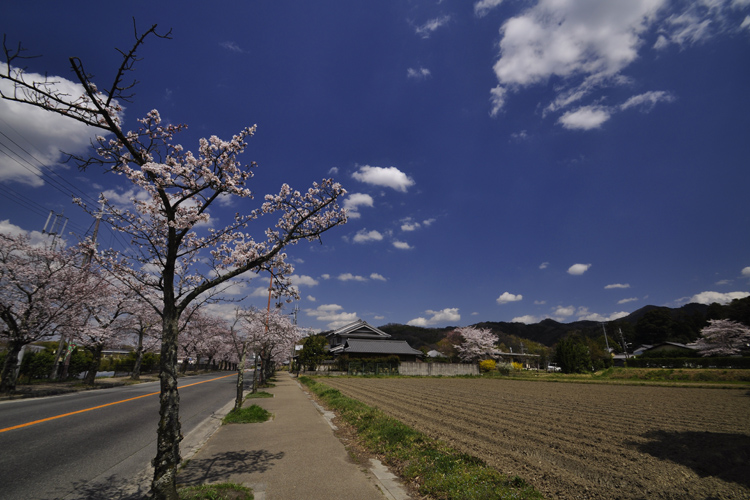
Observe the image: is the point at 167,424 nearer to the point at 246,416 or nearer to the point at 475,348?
the point at 246,416

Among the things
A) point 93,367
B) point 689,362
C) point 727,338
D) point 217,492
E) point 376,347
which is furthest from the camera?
point 376,347

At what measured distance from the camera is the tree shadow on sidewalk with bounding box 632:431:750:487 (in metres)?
6.84

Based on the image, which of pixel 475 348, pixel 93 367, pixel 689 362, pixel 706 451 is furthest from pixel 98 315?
pixel 689 362

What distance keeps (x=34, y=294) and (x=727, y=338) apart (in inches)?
2953

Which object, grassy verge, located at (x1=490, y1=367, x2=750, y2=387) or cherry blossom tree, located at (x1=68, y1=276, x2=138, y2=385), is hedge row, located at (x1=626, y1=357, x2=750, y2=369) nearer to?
grassy verge, located at (x1=490, y1=367, x2=750, y2=387)

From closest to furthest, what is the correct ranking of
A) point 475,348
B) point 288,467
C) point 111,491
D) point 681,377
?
point 111,491 → point 288,467 → point 681,377 → point 475,348

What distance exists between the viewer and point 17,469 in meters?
6.06

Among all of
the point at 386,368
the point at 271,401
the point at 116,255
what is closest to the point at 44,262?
the point at 271,401

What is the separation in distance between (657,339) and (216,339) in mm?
97404

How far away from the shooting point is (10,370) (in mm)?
16078

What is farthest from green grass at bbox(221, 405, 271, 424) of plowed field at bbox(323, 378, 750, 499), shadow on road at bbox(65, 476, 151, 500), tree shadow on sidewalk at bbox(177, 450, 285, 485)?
shadow on road at bbox(65, 476, 151, 500)

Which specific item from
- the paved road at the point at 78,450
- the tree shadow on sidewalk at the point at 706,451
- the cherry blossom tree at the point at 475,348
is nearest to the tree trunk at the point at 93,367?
the paved road at the point at 78,450

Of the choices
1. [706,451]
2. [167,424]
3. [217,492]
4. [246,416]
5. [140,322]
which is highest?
[140,322]

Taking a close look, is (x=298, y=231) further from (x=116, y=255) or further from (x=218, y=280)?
(x=116, y=255)
